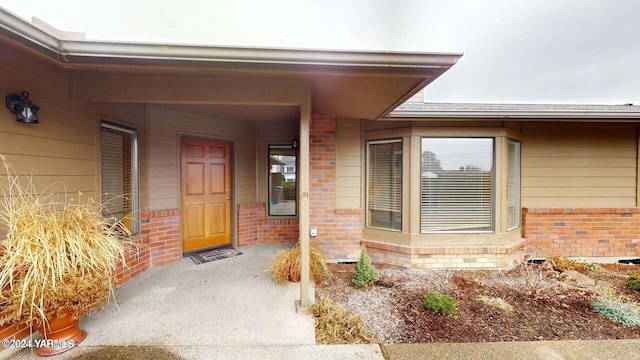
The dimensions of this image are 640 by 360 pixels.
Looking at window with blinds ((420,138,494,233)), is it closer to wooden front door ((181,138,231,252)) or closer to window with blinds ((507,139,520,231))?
window with blinds ((507,139,520,231))

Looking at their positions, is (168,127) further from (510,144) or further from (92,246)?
(510,144)

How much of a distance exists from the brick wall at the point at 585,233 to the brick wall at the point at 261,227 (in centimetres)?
413

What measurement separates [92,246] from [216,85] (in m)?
1.78

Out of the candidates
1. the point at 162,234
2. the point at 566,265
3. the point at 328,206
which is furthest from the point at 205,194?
the point at 566,265

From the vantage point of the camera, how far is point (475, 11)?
8438 millimetres

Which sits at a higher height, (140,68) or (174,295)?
(140,68)

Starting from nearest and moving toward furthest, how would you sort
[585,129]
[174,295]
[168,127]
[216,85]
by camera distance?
1. [216,85]
2. [174,295]
3. [168,127]
4. [585,129]

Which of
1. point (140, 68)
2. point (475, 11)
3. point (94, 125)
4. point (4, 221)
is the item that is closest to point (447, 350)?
point (140, 68)

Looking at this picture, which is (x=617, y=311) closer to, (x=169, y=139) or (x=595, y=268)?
(x=595, y=268)

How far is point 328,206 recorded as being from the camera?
441cm

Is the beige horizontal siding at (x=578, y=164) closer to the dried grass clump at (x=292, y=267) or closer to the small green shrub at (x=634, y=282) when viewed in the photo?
the small green shrub at (x=634, y=282)

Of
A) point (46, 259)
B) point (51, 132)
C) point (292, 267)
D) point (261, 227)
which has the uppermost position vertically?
point (51, 132)

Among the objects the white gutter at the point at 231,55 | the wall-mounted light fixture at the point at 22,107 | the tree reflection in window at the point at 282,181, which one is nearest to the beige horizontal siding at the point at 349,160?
the tree reflection in window at the point at 282,181

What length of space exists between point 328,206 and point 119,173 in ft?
9.76
